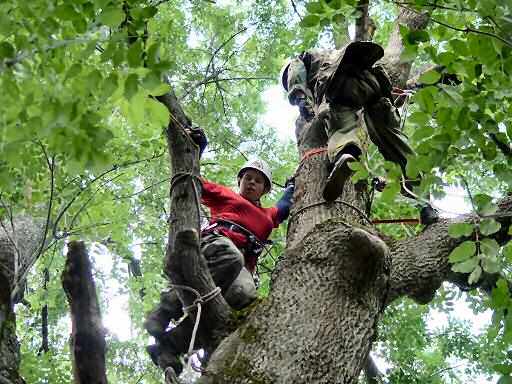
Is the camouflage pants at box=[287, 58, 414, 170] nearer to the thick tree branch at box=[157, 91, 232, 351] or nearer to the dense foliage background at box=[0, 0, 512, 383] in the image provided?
the dense foliage background at box=[0, 0, 512, 383]

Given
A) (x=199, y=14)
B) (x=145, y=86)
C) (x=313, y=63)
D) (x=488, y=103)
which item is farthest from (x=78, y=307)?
(x=199, y=14)

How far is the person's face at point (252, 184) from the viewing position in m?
5.14

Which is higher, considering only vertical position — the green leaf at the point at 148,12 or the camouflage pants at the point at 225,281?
the green leaf at the point at 148,12

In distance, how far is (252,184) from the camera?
17.0 ft

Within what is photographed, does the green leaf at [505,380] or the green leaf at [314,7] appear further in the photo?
the green leaf at [314,7]

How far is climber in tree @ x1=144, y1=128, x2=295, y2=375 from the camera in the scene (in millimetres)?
3758

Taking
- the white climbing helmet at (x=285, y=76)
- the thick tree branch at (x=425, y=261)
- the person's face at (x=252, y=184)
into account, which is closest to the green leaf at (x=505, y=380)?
the thick tree branch at (x=425, y=261)

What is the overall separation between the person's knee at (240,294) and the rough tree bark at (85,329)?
1642mm

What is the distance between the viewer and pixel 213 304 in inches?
135

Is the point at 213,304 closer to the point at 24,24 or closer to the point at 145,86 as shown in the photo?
the point at 145,86

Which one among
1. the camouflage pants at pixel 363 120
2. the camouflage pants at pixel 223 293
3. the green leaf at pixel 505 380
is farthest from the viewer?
the camouflage pants at pixel 363 120

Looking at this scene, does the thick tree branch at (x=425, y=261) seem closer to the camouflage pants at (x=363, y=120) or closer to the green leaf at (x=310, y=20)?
the camouflage pants at (x=363, y=120)

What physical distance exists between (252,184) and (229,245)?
4.23ft

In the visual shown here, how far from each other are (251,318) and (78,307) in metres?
1.31
